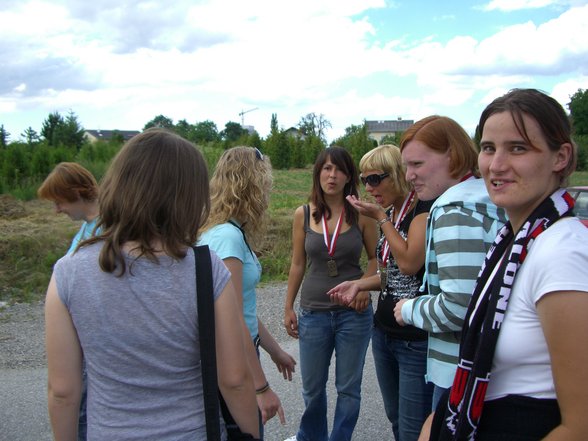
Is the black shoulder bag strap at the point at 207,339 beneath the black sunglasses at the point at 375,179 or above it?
beneath

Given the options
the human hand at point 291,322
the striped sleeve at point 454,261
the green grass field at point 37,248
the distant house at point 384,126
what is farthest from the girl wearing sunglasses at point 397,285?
the distant house at point 384,126

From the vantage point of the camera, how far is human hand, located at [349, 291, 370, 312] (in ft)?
10.6

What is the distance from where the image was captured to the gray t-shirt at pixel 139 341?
151cm

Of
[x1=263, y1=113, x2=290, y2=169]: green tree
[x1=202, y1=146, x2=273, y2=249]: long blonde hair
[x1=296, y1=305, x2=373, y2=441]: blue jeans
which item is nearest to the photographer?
[x1=202, y1=146, x2=273, y2=249]: long blonde hair

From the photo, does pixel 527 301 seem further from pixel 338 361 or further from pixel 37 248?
pixel 37 248

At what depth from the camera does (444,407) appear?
5.16ft

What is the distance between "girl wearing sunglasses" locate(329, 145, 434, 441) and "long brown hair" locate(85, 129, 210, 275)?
1282mm

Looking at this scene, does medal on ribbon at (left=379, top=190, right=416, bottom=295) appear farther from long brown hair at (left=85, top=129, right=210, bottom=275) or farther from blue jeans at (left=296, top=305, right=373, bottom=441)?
long brown hair at (left=85, top=129, right=210, bottom=275)

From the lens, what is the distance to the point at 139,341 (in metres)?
1.53

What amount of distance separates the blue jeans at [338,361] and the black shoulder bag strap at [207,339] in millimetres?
1914

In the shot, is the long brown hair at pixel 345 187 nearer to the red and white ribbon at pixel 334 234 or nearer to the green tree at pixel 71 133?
the red and white ribbon at pixel 334 234

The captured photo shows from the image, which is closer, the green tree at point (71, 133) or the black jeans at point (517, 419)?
the black jeans at point (517, 419)

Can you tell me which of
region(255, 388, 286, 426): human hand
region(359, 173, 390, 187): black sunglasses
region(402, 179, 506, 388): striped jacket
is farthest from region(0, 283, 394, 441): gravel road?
region(402, 179, 506, 388): striped jacket

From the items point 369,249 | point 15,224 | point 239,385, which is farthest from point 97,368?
point 15,224
